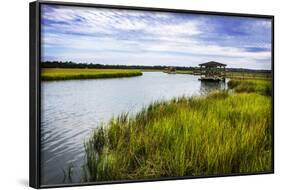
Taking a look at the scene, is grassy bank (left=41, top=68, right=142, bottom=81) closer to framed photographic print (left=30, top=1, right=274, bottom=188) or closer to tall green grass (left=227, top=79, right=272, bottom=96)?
framed photographic print (left=30, top=1, right=274, bottom=188)

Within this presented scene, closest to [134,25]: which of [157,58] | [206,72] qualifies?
[157,58]

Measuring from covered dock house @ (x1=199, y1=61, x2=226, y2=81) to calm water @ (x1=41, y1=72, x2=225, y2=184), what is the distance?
39 cm

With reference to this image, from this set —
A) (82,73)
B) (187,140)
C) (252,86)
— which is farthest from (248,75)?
(82,73)

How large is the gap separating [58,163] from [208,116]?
6.82 feet

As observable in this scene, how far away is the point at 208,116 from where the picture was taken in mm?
8539

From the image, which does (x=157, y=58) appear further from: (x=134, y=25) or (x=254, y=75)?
(x=254, y=75)

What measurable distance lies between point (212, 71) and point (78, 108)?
6.18 feet

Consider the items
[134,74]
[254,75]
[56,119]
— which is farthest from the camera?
[254,75]

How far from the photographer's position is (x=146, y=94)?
818 cm

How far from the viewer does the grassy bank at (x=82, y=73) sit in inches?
298

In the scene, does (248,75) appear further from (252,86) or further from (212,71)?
(212,71)

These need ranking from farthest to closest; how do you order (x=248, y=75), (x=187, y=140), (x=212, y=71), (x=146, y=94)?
(x=248, y=75), (x=212, y=71), (x=187, y=140), (x=146, y=94)

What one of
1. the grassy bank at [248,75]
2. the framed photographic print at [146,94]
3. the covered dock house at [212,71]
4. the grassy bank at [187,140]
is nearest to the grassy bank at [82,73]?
the framed photographic print at [146,94]

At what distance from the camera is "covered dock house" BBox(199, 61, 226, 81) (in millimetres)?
8539
